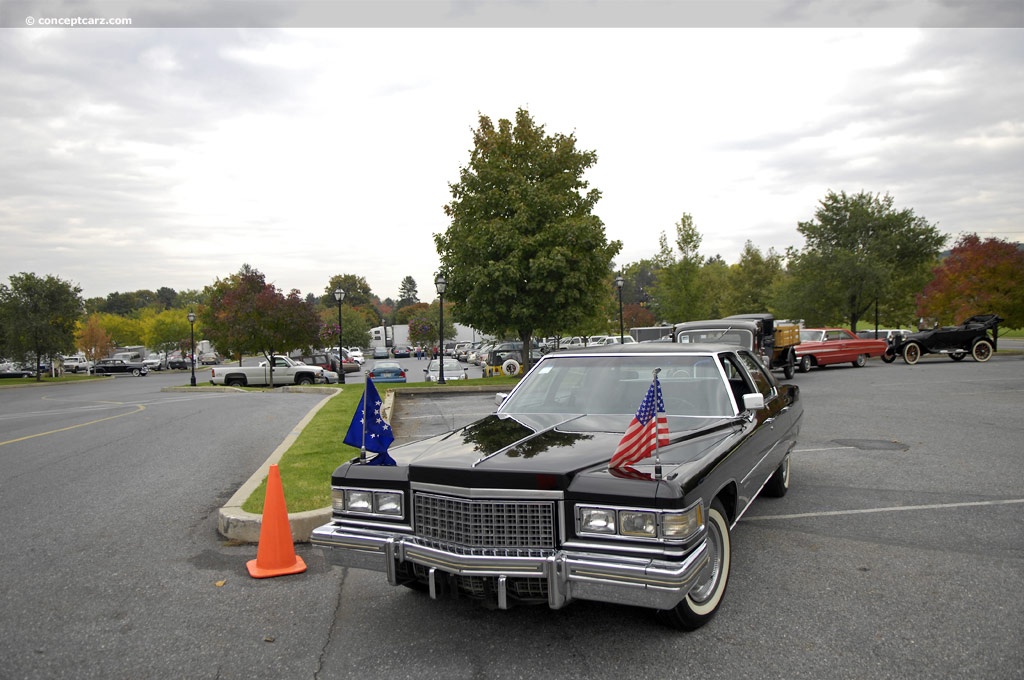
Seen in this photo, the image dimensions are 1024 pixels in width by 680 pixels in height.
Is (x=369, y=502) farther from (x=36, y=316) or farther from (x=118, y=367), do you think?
(x=118, y=367)

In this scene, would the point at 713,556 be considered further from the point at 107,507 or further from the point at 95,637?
the point at 107,507

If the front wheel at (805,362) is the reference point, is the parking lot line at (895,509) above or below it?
below

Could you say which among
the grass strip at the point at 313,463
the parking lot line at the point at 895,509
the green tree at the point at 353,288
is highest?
the green tree at the point at 353,288

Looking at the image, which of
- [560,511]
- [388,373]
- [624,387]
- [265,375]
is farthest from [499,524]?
[265,375]

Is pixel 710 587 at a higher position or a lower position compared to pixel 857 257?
lower

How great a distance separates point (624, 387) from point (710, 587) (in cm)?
160

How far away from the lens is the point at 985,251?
30641mm

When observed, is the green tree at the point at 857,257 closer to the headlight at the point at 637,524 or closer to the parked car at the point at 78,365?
the headlight at the point at 637,524

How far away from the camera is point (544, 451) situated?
396cm

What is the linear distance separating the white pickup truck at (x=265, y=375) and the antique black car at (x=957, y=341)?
83.6 feet

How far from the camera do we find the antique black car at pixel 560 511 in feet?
10.9

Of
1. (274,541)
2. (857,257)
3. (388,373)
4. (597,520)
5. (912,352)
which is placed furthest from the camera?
(857,257)

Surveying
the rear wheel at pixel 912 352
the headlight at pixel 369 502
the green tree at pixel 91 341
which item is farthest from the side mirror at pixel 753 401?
the green tree at pixel 91 341

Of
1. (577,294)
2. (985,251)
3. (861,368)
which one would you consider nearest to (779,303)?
Result: (985,251)
